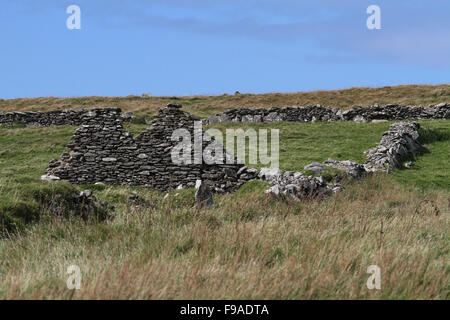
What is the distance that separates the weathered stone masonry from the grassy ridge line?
1841cm

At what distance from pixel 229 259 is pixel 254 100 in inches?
1556

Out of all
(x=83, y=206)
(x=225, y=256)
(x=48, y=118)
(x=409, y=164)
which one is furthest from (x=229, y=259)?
(x=48, y=118)

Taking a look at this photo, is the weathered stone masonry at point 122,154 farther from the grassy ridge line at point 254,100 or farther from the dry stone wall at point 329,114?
the grassy ridge line at point 254,100

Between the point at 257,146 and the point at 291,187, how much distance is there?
1122cm

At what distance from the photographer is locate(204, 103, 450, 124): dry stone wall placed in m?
31.1

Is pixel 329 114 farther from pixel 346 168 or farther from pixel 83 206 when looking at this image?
pixel 83 206

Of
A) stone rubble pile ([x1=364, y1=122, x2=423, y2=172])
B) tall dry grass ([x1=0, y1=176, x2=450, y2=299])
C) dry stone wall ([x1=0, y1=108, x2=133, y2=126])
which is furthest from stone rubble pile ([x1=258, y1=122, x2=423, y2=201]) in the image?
dry stone wall ([x1=0, y1=108, x2=133, y2=126])

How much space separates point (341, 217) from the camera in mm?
8195

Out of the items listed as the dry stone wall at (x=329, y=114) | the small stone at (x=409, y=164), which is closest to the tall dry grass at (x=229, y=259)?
the small stone at (x=409, y=164)

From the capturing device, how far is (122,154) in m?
18.8

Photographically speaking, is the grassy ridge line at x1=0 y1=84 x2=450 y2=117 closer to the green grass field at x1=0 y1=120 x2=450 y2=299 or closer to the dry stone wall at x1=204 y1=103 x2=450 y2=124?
the dry stone wall at x1=204 y1=103 x2=450 y2=124

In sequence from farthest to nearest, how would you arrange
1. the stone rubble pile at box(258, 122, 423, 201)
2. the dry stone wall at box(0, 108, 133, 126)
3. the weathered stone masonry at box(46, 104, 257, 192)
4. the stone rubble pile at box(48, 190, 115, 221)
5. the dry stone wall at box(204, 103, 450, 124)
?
the dry stone wall at box(0, 108, 133, 126)
the dry stone wall at box(204, 103, 450, 124)
the weathered stone masonry at box(46, 104, 257, 192)
the stone rubble pile at box(258, 122, 423, 201)
the stone rubble pile at box(48, 190, 115, 221)
